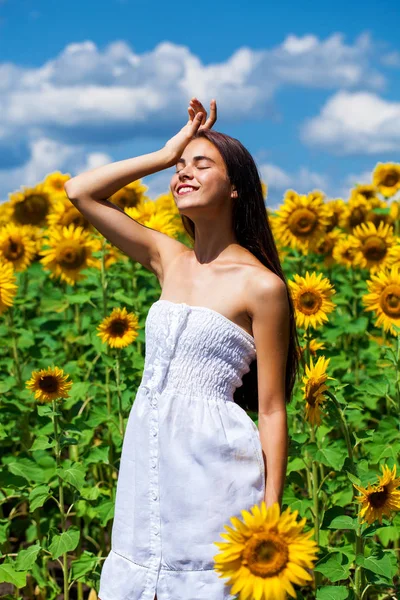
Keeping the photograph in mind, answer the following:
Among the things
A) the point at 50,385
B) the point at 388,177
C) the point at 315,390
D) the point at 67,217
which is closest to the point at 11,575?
the point at 50,385

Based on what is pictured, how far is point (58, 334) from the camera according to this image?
575 centimetres

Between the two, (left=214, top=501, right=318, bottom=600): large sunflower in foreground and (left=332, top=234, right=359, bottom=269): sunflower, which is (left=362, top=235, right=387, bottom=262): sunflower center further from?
(left=214, top=501, right=318, bottom=600): large sunflower in foreground

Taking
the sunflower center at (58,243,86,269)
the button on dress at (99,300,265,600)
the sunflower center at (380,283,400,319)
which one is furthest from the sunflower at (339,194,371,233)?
the button on dress at (99,300,265,600)

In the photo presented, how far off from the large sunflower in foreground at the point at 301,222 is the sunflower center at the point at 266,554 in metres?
3.45

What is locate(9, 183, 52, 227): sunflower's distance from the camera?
6379 millimetres

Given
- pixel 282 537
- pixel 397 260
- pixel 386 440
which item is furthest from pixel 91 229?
pixel 282 537

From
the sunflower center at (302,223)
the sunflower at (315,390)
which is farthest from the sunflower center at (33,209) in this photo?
the sunflower at (315,390)

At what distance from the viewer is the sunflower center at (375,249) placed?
18.3 feet

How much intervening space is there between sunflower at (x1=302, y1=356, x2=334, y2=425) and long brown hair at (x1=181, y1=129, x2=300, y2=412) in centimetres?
6

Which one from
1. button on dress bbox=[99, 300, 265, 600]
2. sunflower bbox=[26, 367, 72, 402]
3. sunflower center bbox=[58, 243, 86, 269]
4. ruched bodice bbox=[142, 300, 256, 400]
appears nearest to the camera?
button on dress bbox=[99, 300, 265, 600]

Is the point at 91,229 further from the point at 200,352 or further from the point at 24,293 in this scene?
the point at 200,352

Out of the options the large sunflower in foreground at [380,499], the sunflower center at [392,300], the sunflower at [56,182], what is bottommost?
the large sunflower in foreground at [380,499]

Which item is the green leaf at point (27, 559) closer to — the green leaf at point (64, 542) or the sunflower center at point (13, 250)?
the green leaf at point (64, 542)

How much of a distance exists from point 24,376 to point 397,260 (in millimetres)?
2167
